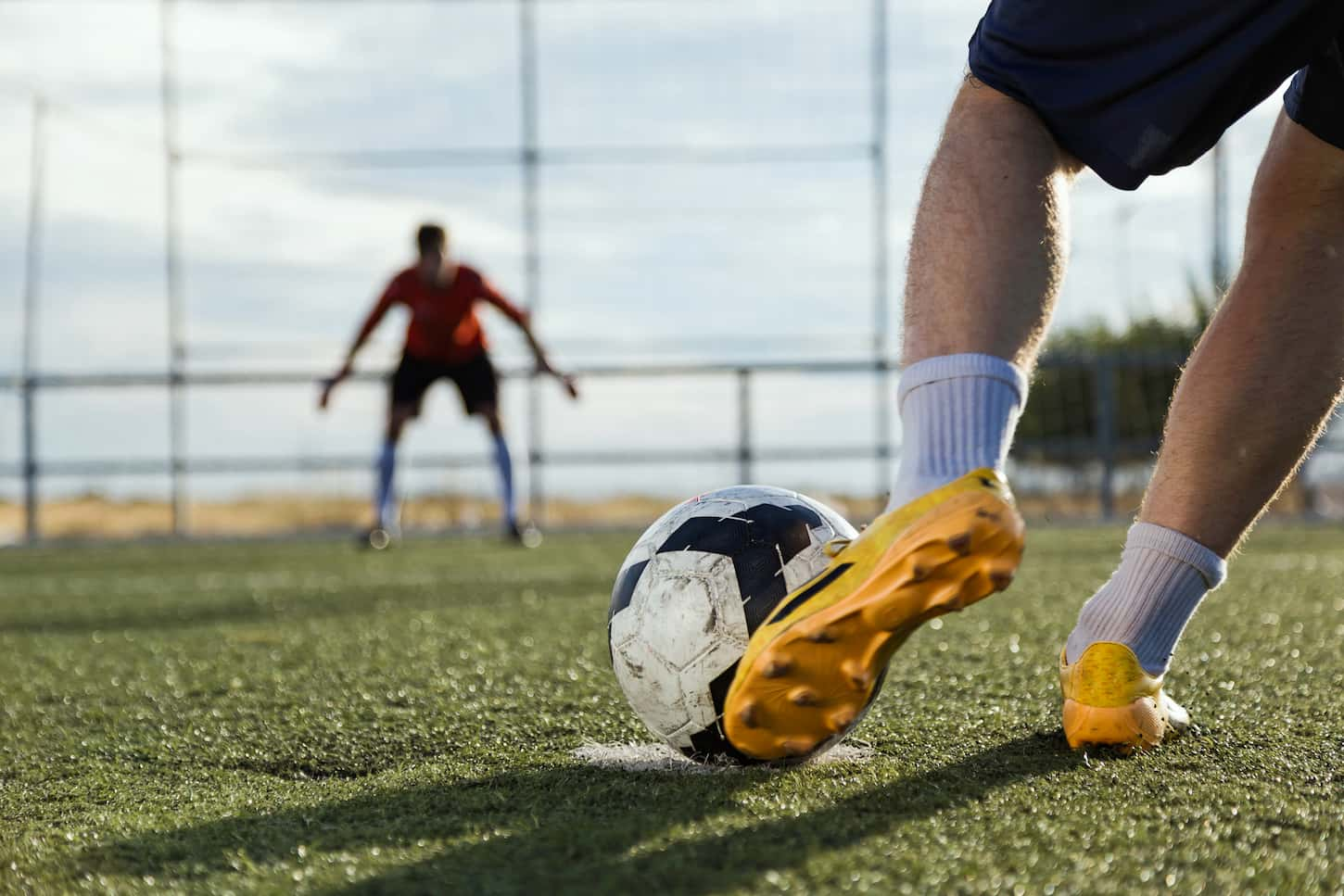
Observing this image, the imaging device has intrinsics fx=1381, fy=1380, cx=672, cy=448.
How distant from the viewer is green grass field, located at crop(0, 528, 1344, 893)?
47.5 inches

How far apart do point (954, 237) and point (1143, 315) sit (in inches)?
501

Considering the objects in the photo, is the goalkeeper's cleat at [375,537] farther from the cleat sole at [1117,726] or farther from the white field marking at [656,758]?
the cleat sole at [1117,726]

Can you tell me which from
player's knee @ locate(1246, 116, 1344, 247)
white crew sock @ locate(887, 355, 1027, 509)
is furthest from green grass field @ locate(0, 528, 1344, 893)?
player's knee @ locate(1246, 116, 1344, 247)

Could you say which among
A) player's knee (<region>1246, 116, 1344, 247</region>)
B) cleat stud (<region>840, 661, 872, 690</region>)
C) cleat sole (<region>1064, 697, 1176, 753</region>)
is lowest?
cleat sole (<region>1064, 697, 1176, 753</region>)

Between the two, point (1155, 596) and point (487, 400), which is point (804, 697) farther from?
point (487, 400)

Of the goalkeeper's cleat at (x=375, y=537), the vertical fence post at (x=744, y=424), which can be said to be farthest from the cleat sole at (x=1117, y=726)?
the vertical fence post at (x=744, y=424)

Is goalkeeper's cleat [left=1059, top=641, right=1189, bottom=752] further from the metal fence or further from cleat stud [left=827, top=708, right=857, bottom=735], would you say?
the metal fence

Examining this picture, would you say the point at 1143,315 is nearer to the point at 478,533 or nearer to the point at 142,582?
the point at 478,533

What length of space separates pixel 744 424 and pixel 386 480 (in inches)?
131

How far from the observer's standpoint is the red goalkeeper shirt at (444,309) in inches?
299

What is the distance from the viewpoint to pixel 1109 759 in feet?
5.39

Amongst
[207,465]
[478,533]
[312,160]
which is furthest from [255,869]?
[312,160]

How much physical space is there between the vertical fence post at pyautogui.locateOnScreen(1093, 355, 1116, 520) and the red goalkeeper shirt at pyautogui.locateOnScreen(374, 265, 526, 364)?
5302 millimetres

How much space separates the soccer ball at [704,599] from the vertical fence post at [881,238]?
871 centimetres
